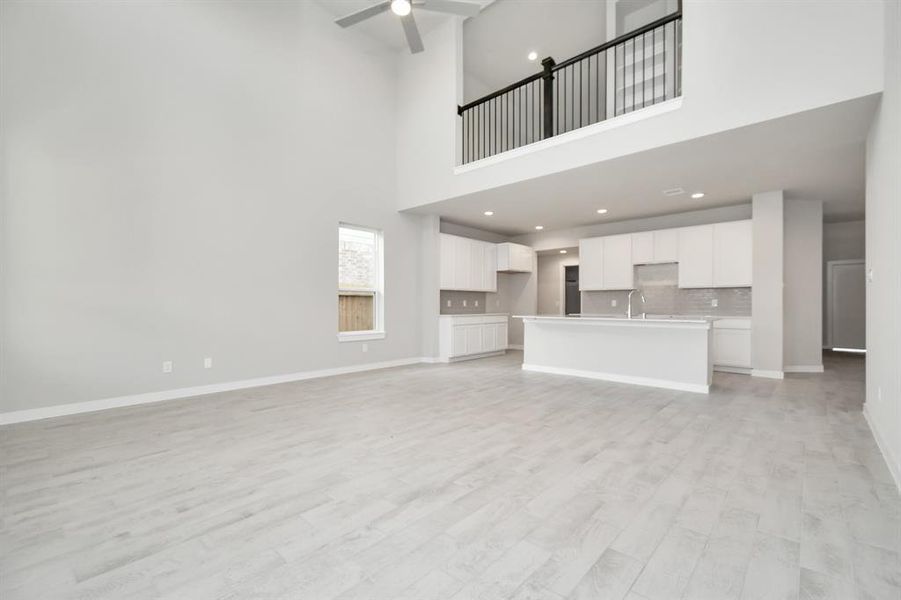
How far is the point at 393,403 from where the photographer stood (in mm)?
4305

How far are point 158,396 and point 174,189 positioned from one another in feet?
7.57

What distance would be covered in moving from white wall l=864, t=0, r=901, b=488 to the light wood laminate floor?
11.5 inches

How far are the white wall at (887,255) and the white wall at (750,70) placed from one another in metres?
0.20

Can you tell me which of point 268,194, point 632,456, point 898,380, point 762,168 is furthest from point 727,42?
point 268,194

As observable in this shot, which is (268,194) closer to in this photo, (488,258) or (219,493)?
(219,493)

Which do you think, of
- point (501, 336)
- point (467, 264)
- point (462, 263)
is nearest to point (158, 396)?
point (462, 263)

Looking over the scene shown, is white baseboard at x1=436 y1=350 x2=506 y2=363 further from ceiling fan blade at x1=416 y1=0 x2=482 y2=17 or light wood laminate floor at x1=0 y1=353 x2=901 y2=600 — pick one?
ceiling fan blade at x1=416 y1=0 x2=482 y2=17

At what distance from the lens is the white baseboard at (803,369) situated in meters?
6.38

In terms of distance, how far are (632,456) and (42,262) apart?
532 centimetres

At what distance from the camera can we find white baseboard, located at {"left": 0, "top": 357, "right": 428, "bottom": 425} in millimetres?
3678

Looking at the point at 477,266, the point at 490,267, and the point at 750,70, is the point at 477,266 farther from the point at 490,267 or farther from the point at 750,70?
the point at 750,70

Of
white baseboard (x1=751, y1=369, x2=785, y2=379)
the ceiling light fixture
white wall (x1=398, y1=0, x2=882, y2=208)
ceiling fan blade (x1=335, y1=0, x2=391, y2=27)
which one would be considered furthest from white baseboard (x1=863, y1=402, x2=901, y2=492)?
ceiling fan blade (x1=335, y1=0, x2=391, y2=27)

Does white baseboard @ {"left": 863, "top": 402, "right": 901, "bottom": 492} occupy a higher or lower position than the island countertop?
lower

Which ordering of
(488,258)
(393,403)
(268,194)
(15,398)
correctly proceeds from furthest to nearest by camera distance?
(488,258) < (268,194) < (393,403) < (15,398)
